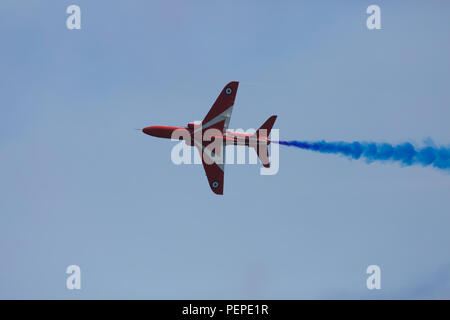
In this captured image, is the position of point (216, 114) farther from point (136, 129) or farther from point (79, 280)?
point (79, 280)

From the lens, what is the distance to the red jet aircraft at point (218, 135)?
7006 cm

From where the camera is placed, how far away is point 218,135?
70.9 metres

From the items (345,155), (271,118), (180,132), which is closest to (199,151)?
(180,132)

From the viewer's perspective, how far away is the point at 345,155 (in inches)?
2805

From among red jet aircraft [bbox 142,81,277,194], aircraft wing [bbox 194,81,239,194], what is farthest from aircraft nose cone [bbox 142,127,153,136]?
aircraft wing [bbox 194,81,239,194]

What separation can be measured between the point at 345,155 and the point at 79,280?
81.2 feet

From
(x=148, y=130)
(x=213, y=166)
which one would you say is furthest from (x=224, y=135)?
(x=148, y=130)

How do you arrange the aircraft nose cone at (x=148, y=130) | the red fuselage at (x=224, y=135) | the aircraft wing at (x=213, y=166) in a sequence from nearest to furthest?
the red fuselage at (x=224, y=135), the aircraft nose cone at (x=148, y=130), the aircraft wing at (x=213, y=166)

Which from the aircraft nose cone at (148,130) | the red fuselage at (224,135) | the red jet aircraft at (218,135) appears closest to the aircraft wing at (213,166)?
the red jet aircraft at (218,135)

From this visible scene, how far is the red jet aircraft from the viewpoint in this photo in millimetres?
70062

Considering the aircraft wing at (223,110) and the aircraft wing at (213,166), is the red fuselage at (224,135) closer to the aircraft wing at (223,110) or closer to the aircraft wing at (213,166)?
the aircraft wing at (223,110)

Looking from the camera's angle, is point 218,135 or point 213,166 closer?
point 218,135

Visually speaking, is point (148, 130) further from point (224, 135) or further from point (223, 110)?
point (223, 110)
